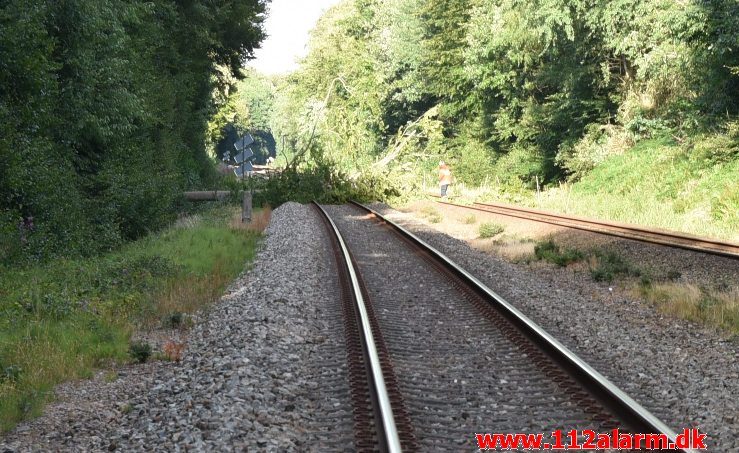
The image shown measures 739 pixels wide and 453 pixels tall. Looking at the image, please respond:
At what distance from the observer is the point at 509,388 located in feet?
20.0

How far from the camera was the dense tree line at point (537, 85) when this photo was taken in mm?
23578

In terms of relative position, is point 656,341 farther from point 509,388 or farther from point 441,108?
point 441,108

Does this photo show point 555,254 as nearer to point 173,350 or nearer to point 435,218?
point 173,350

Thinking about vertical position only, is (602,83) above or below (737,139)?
above

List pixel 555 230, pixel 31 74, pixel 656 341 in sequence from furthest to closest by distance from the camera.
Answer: pixel 555 230 → pixel 31 74 → pixel 656 341

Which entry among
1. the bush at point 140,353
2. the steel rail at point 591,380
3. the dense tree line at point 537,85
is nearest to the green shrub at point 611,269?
the steel rail at point 591,380

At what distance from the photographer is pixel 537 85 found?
38344 millimetres

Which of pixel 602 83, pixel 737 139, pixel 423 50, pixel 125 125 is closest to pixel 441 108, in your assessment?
pixel 423 50

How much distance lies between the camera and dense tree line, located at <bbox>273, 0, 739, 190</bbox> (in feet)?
77.4

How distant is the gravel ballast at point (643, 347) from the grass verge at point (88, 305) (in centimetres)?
449

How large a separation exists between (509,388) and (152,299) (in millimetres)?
6041

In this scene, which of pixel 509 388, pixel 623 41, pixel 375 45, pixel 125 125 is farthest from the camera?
pixel 375 45

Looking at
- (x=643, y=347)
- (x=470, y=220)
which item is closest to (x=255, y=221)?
(x=470, y=220)

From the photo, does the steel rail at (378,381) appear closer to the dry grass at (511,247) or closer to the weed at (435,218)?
the dry grass at (511,247)
